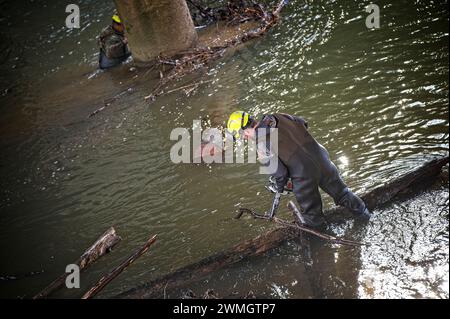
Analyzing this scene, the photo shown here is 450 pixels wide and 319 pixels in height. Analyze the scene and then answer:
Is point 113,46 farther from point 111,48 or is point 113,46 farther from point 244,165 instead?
point 244,165

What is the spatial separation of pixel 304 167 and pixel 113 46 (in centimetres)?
757

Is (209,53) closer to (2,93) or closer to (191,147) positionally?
(191,147)

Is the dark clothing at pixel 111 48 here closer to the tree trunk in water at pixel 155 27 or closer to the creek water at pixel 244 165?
the creek water at pixel 244 165

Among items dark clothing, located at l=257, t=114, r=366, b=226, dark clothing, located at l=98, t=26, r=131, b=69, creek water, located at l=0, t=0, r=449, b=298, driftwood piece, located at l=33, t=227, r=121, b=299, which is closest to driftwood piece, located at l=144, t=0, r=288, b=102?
creek water, located at l=0, t=0, r=449, b=298

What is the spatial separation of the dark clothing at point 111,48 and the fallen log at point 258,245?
24.3 ft

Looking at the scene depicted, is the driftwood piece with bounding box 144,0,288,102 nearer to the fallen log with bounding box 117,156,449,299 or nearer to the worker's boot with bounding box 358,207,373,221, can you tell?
the fallen log with bounding box 117,156,449,299

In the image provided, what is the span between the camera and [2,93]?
10.8m

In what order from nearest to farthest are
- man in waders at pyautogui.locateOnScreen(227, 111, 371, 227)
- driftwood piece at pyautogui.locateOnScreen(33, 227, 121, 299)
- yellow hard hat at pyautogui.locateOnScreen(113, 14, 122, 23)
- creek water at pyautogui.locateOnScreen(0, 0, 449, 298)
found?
man in waders at pyautogui.locateOnScreen(227, 111, 371, 227), creek water at pyautogui.locateOnScreen(0, 0, 449, 298), driftwood piece at pyautogui.locateOnScreen(33, 227, 121, 299), yellow hard hat at pyautogui.locateOnScreen(113, 14, 122, 23)

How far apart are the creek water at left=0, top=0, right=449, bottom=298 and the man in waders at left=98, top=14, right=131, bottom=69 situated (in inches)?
13.6

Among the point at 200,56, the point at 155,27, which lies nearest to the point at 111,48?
the point at 155,27

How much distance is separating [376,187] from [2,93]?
10.2 m

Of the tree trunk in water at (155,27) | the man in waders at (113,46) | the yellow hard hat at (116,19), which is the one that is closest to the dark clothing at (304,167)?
the tree trunk in water at (155,27)

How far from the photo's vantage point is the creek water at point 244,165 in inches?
175

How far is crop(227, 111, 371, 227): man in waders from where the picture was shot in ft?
14.0
